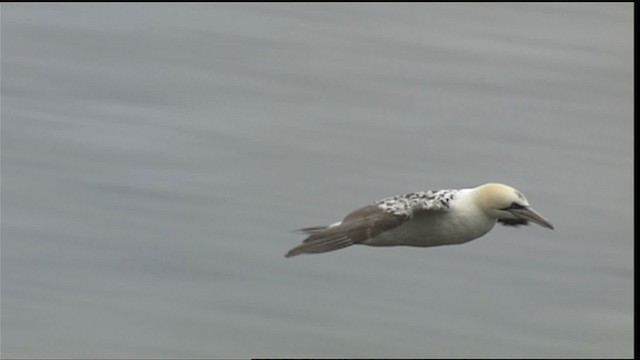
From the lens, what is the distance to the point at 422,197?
21469 mm

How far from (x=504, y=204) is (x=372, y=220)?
4.77ft

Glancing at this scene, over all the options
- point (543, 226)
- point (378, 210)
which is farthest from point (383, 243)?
point (543, 226)

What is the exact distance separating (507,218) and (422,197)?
103 centimetres

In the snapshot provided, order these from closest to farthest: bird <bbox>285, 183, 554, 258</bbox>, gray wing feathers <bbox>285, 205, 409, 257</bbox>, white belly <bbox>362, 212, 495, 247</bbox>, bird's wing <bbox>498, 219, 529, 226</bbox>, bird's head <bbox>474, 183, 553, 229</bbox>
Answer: gray wing feathers <bbox>285, 205, 409, 257</bbox> → bird <bbox>285, 183, 554, 258</bbox> → white belly <bbox>362, 212, 495, 247</bbox> → bird's head <bbox>474, 183, 553, 229</bbox> → bird's wing <bbox>498, 219, 529, 226</bbox>

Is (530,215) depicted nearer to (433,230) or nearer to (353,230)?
(433,230)

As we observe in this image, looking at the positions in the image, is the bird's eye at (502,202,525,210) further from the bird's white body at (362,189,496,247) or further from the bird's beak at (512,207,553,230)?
the bird's white body at (362,189,496,247)

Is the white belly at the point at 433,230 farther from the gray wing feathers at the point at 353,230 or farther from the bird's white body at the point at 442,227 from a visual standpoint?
the gray wing feathers at the point at 353,230

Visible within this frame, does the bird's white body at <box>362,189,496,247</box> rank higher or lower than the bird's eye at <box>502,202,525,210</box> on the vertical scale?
lower

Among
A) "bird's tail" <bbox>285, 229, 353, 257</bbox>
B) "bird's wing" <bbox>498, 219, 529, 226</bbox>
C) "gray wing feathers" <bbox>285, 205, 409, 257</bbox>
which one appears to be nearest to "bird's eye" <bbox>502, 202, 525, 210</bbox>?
"bird's wing" <bbox>498, 219, 529, 226</bbox>

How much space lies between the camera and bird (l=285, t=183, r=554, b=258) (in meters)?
21.1

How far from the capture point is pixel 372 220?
2120cm

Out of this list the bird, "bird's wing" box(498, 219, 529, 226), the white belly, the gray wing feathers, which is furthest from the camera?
"bird's wing" box(498, 219, 529, 226)

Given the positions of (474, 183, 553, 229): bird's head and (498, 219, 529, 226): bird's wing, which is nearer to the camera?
(474, 183, 553, 229): bird's head

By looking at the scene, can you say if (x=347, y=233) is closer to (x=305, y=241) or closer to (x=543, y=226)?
Answer: (x=305, y=241)
